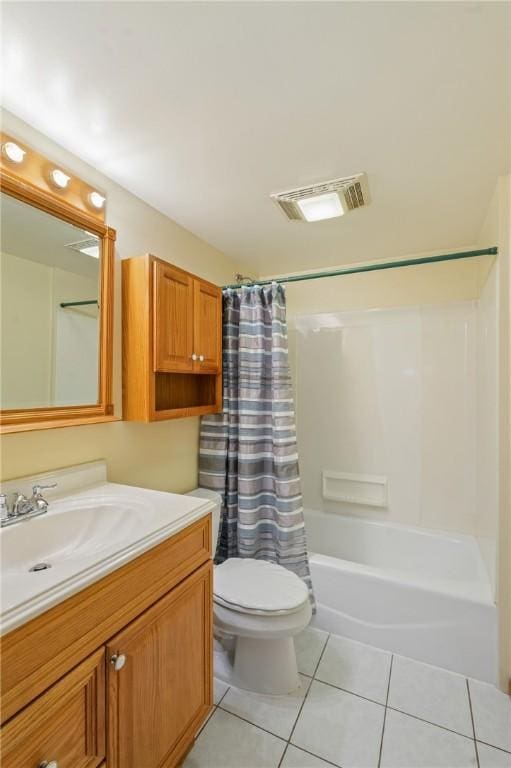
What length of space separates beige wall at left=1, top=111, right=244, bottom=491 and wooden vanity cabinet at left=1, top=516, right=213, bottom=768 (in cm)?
57

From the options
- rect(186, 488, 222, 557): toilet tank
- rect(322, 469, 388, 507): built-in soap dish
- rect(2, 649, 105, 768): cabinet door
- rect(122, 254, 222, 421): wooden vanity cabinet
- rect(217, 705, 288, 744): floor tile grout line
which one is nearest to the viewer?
rect(2, 649, 105, 768): cabinet door

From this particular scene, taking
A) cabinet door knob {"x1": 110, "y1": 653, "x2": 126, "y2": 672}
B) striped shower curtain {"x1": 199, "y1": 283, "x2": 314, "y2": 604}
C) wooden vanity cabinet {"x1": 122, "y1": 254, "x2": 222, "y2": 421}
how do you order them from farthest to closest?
striped shower curtain {"x1": 199, "y1": 283, "x2": 314, "y2": 604} → wooden vanity cabinet {"x1": 122, "y1": 254, "x2": 222, "y2": 421} → cabinet door knob {"x1": 110, "y1": 653, "x2": 126, "y2": 672}

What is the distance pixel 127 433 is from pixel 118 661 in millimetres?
901

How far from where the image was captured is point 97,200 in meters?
1.46

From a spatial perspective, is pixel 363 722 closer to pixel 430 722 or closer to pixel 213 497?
pixel 430 722

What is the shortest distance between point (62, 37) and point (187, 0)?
0.37 m

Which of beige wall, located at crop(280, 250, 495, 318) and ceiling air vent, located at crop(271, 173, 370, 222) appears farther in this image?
beige wall, located at crop(280, 250, 495, 318)

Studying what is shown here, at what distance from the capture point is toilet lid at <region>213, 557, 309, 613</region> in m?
1.42

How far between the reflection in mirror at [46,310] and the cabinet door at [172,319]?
246 millimetres

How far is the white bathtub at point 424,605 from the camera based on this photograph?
155cm

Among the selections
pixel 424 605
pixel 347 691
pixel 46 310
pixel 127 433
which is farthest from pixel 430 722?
pixel 46 310

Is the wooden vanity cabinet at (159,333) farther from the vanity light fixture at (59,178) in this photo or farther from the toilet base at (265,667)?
the toilet base at (265,667)

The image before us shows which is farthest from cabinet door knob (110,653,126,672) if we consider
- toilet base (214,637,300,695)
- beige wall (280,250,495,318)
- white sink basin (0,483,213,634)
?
beige wall (280,250,495,318)

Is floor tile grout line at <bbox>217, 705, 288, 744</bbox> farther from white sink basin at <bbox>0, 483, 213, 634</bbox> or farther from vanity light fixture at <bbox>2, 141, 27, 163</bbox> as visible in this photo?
vanity light fixture at <bbox>2, 141, 27, 163</bbox>
